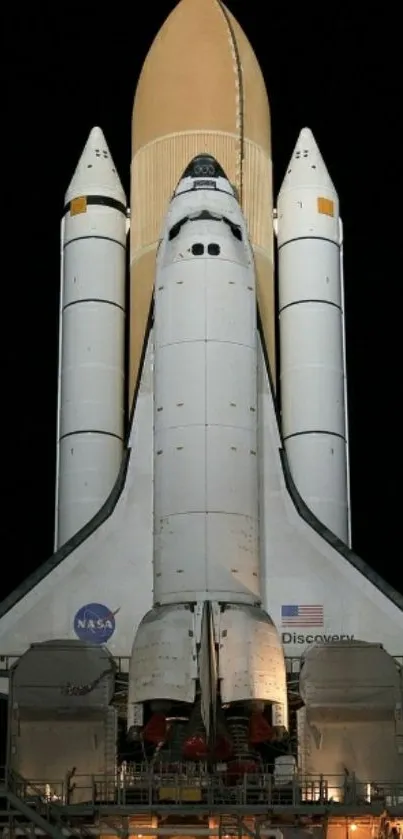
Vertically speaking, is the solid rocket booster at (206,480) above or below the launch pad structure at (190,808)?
above

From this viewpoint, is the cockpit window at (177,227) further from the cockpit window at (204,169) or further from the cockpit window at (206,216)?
the cockpit window at (204,169)

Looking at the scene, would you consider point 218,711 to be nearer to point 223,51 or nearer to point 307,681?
point 307,681

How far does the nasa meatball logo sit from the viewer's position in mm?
17078

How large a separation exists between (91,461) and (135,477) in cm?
127

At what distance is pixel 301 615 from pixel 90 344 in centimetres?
456

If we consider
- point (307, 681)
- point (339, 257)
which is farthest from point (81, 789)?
point (339, 257)

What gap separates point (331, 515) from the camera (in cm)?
1828

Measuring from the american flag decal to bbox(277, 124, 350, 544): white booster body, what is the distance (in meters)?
1.27

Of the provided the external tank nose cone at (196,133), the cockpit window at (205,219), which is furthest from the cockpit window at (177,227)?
the external tank nose cone at (196,133)

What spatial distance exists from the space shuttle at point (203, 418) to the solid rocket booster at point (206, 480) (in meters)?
0.02

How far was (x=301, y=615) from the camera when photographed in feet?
56.2

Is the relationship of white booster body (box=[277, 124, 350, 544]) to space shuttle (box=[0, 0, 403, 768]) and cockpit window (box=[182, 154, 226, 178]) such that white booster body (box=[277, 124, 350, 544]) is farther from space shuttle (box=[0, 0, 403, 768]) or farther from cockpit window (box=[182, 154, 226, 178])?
cockpit window (box=[182, 154, 226, 178])

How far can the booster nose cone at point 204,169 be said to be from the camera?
56.1 ft

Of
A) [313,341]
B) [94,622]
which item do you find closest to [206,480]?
[94,622]
